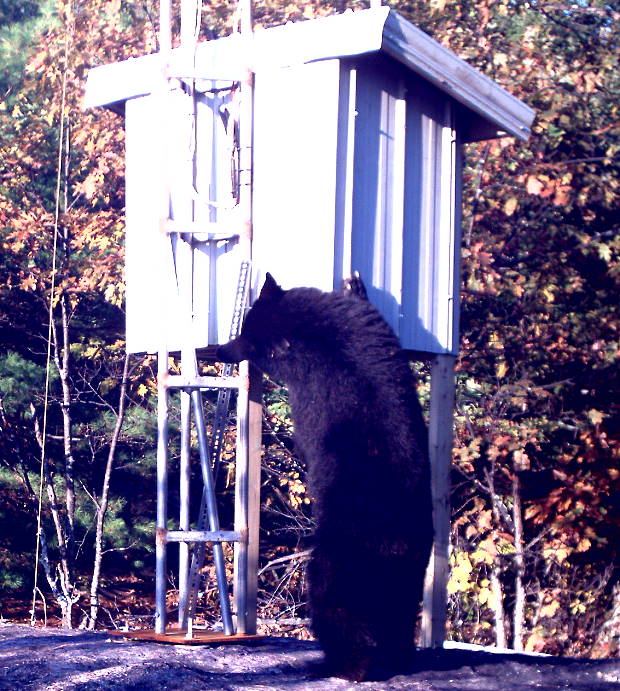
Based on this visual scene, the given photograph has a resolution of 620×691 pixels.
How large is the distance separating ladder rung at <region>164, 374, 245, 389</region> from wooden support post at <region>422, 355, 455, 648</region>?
1459mm

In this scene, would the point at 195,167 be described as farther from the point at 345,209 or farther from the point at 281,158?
the point at 345,209

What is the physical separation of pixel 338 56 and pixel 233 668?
3.76 m

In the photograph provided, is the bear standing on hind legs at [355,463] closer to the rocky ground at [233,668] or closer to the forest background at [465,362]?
the rocky ground at [233,668]

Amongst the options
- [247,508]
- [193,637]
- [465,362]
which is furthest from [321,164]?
[465,362]

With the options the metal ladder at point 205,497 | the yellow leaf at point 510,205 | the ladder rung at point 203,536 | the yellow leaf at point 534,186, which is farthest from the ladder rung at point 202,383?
the yellow leaf at point 534,186

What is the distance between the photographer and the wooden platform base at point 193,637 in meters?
6.73

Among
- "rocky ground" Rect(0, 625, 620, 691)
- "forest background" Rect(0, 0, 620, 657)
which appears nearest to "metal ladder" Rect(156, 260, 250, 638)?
"rocky ground" Rect(0, 625, 620, 691)

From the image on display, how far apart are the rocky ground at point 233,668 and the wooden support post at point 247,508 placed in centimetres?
26

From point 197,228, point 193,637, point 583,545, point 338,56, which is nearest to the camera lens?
point 193,637

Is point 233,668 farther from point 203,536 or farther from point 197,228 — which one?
point 197,228

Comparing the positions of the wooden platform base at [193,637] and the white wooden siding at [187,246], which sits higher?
the white wooden siding at [187,246]

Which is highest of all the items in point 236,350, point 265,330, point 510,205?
point 510,205

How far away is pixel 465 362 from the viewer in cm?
1148

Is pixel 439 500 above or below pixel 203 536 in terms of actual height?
above
